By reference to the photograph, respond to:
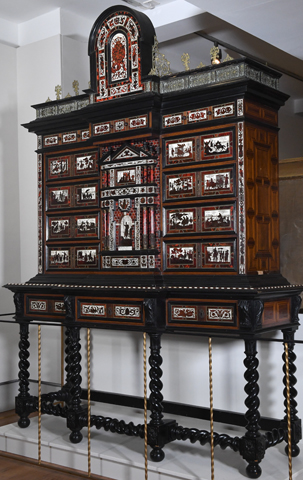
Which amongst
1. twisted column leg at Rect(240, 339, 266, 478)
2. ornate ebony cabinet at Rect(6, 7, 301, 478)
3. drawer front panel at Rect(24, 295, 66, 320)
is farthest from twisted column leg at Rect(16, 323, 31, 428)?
twisted column leg at Rect(240, 339, 266, 478)

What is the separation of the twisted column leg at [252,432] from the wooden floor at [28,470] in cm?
123

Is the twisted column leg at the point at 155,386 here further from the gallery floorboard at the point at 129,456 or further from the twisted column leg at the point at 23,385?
the twisted column leg at the point at 23,385

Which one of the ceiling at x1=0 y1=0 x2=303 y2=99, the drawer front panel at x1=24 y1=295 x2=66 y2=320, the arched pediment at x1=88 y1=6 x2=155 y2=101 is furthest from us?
the drawer front panel at x1=24 y1=295 x2=66 y2=320

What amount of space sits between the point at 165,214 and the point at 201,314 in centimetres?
101

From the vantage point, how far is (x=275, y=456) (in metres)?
4.94

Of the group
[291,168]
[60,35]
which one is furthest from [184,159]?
[60,35]

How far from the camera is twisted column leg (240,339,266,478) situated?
14.9 ft

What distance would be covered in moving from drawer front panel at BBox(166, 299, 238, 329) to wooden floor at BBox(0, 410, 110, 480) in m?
1.44

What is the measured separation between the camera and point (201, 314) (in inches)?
193

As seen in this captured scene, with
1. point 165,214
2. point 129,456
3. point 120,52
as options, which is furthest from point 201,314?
point 120,52

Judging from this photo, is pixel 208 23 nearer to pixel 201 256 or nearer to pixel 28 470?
pixel 201 256

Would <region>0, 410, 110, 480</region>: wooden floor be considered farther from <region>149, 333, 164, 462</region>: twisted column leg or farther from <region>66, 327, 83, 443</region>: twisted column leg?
<region>149, 333, 164, 462</region>: twisted column leg

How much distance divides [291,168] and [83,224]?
95.5 inches

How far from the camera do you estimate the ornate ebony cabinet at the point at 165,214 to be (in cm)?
489
